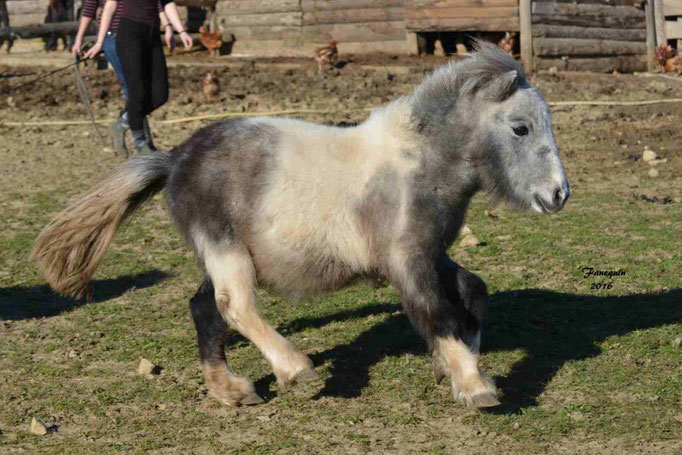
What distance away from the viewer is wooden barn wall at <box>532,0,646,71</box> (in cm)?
1631

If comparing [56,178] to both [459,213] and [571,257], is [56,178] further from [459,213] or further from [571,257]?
[459,213]

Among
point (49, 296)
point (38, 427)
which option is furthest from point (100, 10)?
point (38, 427)

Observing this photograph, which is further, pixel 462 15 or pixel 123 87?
pixel 462 15

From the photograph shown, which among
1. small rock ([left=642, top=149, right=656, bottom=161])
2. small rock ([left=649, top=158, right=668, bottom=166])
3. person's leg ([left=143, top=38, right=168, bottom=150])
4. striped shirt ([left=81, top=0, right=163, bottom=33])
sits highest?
striped shirt ([left=81, top=0, right=163, bottom=33])

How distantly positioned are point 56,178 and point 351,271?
635cm

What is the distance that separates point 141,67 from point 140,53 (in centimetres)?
14

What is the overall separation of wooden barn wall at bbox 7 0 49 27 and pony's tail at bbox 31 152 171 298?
23.1 m

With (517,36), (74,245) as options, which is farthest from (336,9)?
(74,245)

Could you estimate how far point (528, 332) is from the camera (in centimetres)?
595

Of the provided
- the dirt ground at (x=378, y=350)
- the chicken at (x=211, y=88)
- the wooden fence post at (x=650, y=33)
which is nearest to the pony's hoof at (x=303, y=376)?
the dirt ground at (x=378, y=350)

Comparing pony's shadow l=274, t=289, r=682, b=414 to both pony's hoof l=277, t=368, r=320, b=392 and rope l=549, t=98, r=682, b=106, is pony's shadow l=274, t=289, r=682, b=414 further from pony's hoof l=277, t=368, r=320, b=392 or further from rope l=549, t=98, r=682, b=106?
rope l=549, t=98, r=682, b=106

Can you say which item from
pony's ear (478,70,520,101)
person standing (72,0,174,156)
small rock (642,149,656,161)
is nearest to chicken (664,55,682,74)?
small rock (642,149,656,161)

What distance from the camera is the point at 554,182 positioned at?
4801 mm

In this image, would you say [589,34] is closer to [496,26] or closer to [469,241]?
[496,26]
